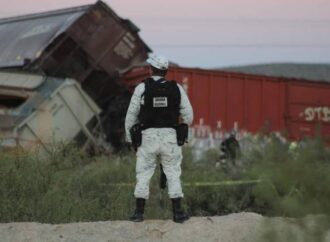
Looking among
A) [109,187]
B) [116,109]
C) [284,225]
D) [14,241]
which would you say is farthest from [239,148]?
[284,225]

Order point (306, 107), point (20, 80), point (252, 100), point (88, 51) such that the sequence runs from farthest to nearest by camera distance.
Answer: point (306, 107) < point (252, 100) < point (88, 51) < point (20, 80)

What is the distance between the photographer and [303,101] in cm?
1770

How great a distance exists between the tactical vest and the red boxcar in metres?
8.29

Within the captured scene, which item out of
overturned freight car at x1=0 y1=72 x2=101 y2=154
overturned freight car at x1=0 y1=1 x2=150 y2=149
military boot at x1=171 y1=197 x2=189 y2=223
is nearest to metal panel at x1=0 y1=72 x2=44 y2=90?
overturned freight car at x1=0 y1=72 x2=101 y2=154

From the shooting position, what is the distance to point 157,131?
6301mm

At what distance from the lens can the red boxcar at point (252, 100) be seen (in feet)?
51.7

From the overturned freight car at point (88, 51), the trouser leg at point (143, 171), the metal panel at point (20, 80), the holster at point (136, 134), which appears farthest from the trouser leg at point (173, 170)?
the overturned freight car at point (88, 51)

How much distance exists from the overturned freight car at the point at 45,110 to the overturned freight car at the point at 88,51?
0.50 m

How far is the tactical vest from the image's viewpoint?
6.27m

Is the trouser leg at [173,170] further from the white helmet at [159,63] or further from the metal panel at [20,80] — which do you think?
the metal panel at [20,80]

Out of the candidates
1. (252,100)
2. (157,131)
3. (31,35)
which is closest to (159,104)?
(157,131)

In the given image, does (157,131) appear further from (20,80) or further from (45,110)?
(20,80)

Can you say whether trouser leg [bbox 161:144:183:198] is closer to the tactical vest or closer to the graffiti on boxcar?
the tactical vest

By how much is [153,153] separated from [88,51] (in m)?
8.98
